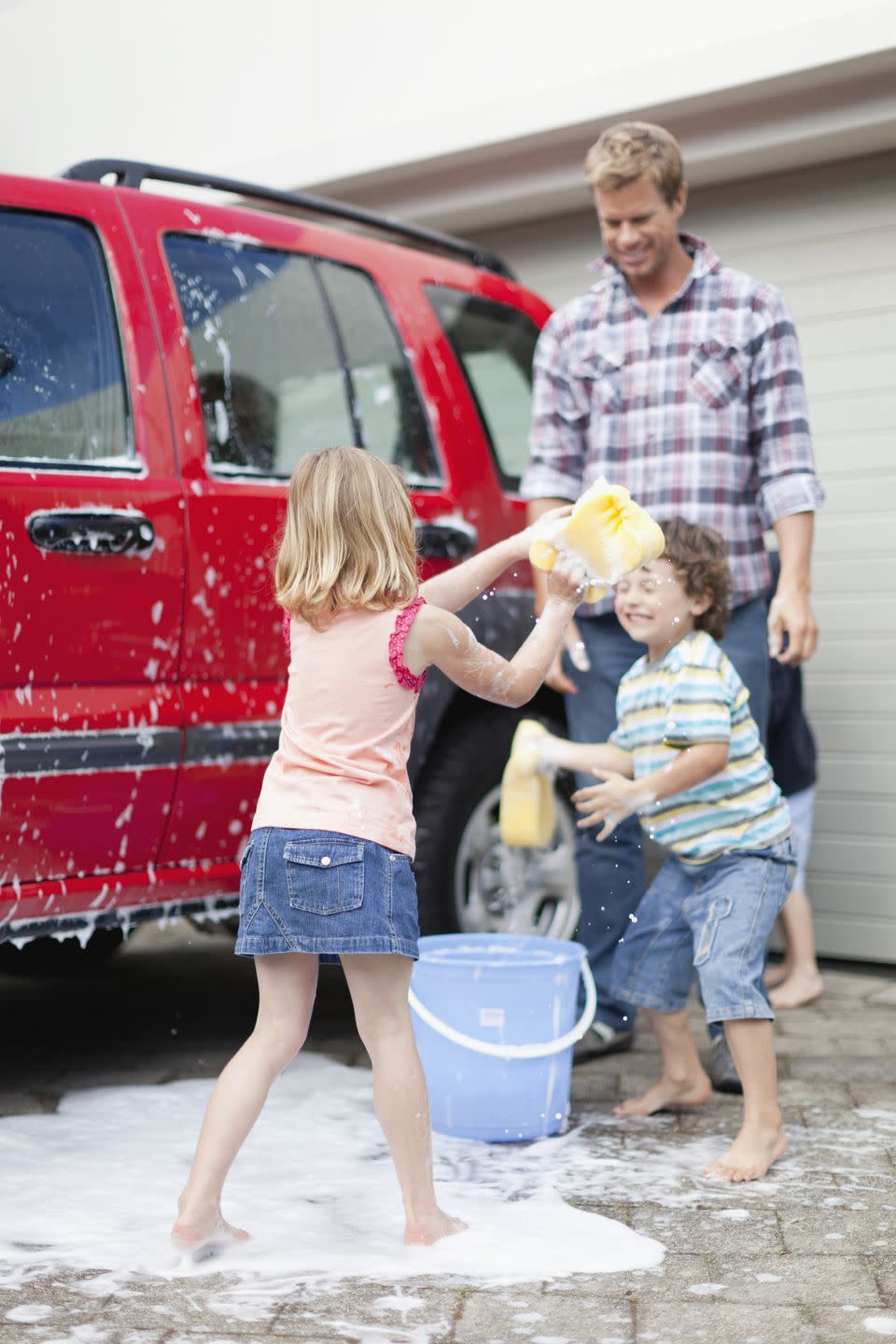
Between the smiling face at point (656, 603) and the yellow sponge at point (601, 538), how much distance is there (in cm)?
48

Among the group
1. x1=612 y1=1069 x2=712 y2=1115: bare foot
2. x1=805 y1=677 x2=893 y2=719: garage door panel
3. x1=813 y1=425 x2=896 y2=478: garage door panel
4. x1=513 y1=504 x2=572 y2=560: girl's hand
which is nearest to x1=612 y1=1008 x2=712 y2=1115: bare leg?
x1=612 y1=1069 x2=712 y2=1115: bare foot

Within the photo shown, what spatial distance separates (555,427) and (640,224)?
60 cm

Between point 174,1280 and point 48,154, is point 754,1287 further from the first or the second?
point 48,154

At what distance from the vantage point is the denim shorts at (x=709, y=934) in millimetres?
3543

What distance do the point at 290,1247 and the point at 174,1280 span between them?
0.81 feet

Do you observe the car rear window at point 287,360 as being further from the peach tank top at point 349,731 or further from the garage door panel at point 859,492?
the garage door panel at point 859,492

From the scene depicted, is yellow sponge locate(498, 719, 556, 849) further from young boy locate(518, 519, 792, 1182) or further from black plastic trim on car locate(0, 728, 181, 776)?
black plastic trim on car locate(0, 728, 181, 776)

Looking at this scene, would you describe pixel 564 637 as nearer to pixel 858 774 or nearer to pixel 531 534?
pixel 531 534

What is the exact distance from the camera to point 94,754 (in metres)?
3.57

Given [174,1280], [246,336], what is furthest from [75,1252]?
[246,336]

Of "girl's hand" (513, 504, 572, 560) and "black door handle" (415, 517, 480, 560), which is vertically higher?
"black door handle" (415, 517, 480, 560)

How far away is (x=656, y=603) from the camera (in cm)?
362

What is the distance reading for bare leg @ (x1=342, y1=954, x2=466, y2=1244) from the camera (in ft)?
9.50

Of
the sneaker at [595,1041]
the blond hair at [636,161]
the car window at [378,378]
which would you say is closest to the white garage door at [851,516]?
the sneaker at [595,1041]
